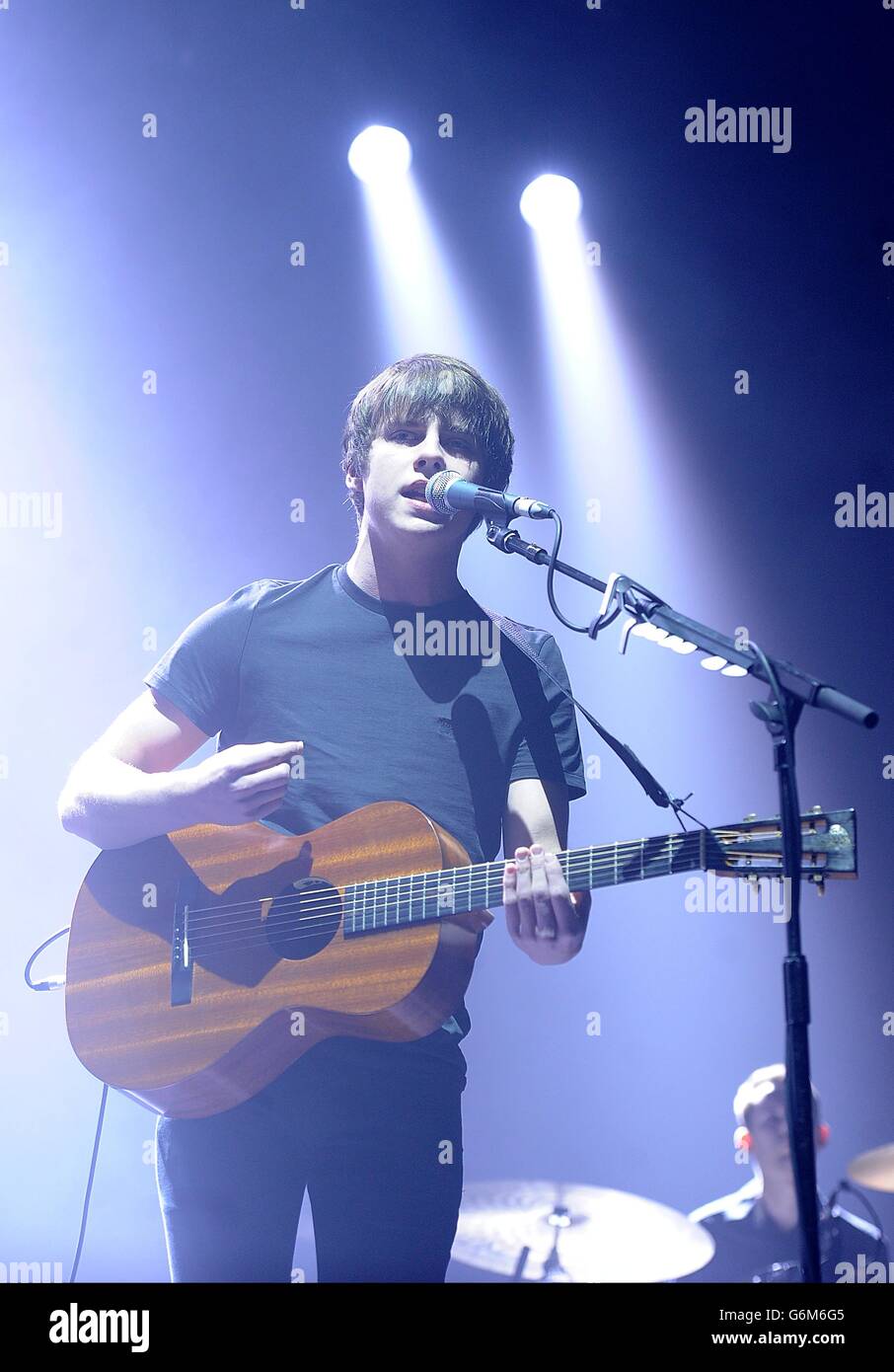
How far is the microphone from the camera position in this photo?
243 cm

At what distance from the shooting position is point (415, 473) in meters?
2.99

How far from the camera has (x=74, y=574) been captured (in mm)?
3350

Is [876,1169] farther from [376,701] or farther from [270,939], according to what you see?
[376,701]

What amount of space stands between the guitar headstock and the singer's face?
39.4 inches

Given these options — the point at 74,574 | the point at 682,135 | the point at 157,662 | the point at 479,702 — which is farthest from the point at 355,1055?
the point at 682,135

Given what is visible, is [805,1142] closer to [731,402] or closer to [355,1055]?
[355,1055]

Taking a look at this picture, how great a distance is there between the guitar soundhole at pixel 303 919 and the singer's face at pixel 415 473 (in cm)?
86

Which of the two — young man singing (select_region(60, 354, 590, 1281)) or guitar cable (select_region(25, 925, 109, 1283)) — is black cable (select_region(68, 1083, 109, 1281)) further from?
young man singing (select_region(60, 354, 590, 1281))

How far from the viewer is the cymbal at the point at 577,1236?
2836mm

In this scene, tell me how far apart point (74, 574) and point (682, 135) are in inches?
78.8

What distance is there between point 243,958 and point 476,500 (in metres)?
1.04

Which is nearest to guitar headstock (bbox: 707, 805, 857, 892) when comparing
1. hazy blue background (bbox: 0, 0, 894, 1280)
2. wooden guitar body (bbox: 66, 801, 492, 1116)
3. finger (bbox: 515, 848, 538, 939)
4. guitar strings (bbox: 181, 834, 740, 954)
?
guitar strings (bbox: 181, 834, 740, 954)

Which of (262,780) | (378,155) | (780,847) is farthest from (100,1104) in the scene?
(378,155)

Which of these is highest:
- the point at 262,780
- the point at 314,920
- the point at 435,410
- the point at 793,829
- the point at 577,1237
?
the point at 435,410
